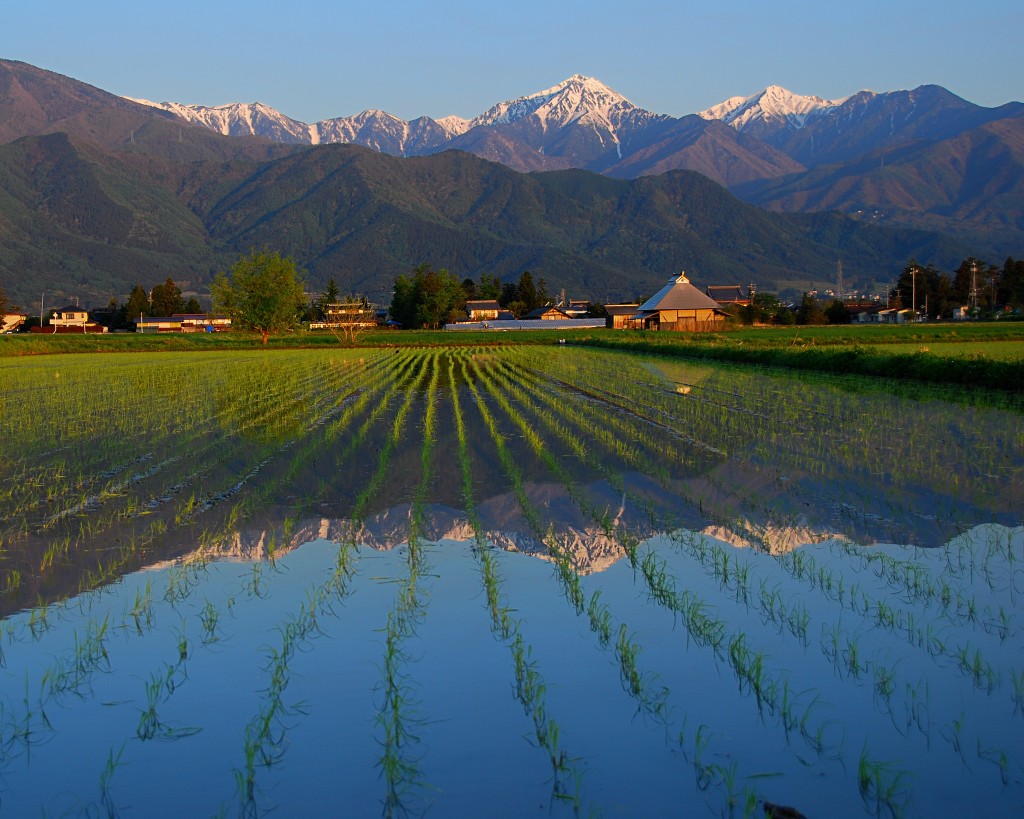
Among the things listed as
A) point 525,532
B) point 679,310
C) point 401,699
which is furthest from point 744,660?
point 679,310

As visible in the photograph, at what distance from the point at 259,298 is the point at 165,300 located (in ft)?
179

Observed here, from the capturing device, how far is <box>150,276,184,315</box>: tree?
387 feet

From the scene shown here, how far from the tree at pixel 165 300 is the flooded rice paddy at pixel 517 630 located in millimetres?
109811

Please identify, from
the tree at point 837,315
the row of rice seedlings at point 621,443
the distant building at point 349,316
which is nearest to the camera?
the row of rice seedlings at point 621,443

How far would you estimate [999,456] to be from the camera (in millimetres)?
12219

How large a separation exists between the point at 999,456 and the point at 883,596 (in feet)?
21.2

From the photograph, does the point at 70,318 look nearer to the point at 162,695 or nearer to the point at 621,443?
the point at 621,443

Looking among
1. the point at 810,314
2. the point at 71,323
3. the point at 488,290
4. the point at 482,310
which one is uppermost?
the point at 488,290

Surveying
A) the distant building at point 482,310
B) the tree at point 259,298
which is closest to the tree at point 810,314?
the distant building at point 482,310

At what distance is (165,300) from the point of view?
395 ft

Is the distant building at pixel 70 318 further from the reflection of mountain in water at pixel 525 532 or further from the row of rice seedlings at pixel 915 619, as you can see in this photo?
the row of rice seedlings at pixel 915 619

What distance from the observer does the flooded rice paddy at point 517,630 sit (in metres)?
4.18

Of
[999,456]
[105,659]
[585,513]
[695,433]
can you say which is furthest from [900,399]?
[105,659]

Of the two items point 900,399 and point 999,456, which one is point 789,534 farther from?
point 900,399
